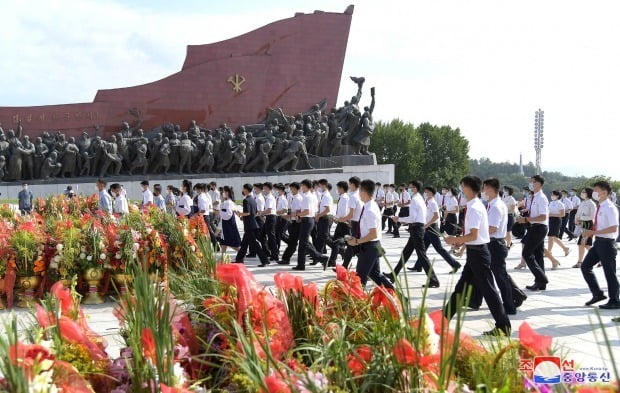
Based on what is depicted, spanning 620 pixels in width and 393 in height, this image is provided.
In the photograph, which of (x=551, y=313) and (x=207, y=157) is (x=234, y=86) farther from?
(x=551, y=313)

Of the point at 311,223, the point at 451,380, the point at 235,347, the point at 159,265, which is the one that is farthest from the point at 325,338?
the point at 311,223

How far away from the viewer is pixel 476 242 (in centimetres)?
455

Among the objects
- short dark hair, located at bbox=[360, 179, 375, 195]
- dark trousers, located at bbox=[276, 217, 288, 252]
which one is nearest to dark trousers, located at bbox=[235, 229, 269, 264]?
dark trousers, located at bbox=[276, 217, 288, 252]

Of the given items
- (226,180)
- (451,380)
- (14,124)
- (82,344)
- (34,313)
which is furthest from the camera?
(226,180)

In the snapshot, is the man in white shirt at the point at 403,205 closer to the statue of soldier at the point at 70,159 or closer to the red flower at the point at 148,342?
the statue of soldier at the point at 70,159

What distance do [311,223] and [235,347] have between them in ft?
20.3

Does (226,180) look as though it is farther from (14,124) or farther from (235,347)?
(235,347)

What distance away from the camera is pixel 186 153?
1950cm

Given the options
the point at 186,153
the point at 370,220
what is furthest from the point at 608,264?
the point at 186,153

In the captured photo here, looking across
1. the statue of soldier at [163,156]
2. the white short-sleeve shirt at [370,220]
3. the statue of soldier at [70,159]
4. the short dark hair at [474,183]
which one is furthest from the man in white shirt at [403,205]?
the statue of soldier at [70,159]

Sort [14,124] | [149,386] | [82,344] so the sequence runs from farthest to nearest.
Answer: [14,124] < [82,344] < [149,386]

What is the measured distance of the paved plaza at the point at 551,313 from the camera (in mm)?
4136

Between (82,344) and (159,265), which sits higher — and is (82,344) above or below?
above

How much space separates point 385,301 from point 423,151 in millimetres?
38954
